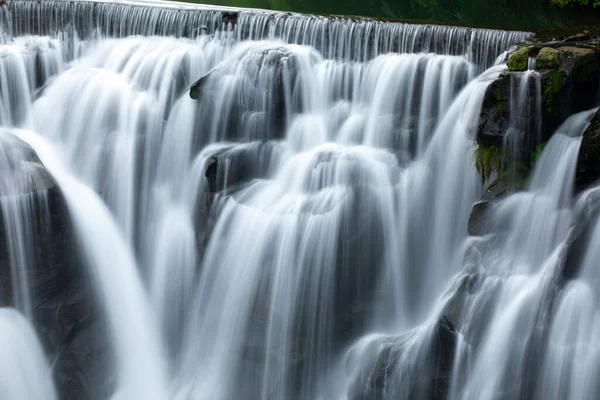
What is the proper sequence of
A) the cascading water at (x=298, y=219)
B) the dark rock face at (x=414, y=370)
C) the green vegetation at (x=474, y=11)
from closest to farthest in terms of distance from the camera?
the dark rock face at (x=414, y=370) < the cascading water at (x=298, y=219) < the green vegetation at (x=474, y=11)

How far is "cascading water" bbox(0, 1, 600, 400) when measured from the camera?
8711mm

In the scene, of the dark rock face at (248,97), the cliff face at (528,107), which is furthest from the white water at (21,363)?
the cliff face at (528,107)

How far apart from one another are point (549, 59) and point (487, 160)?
1691 millimetres

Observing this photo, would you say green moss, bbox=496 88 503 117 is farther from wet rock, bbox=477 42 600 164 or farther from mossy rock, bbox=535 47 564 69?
mossy rock, bbox=535 47 564 69

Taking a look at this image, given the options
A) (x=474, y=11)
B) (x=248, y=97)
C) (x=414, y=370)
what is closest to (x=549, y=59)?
(x=414, y=370)

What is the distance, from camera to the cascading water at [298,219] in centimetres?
871

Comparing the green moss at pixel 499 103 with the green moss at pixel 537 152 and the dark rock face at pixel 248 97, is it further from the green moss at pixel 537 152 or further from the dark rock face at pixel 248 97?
the dark rock face at pixel 248 97

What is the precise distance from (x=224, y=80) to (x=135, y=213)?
284cm

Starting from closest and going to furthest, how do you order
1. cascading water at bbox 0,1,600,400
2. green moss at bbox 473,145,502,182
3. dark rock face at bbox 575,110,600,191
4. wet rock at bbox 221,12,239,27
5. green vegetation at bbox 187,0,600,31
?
cascading water at bbox 0,1,600,400 < dark rock face at bbox 575,110,600,191 < green moss at bbox 473,145,502,182 < wet rock at bbox 221,12,239,27 < green vegetation at bbox 187,0,600,31

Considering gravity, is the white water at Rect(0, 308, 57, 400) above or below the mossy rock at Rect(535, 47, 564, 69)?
below

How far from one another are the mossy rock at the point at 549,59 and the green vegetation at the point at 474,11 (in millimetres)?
6226

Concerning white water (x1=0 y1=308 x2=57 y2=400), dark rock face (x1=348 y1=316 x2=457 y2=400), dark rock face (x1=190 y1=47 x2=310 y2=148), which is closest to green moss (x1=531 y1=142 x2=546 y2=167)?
dark rock face (x1=348 y1=316 x2=457 y2=400)

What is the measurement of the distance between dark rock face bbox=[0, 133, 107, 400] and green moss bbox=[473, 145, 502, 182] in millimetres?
6210

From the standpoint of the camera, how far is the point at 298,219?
35.1 ft
